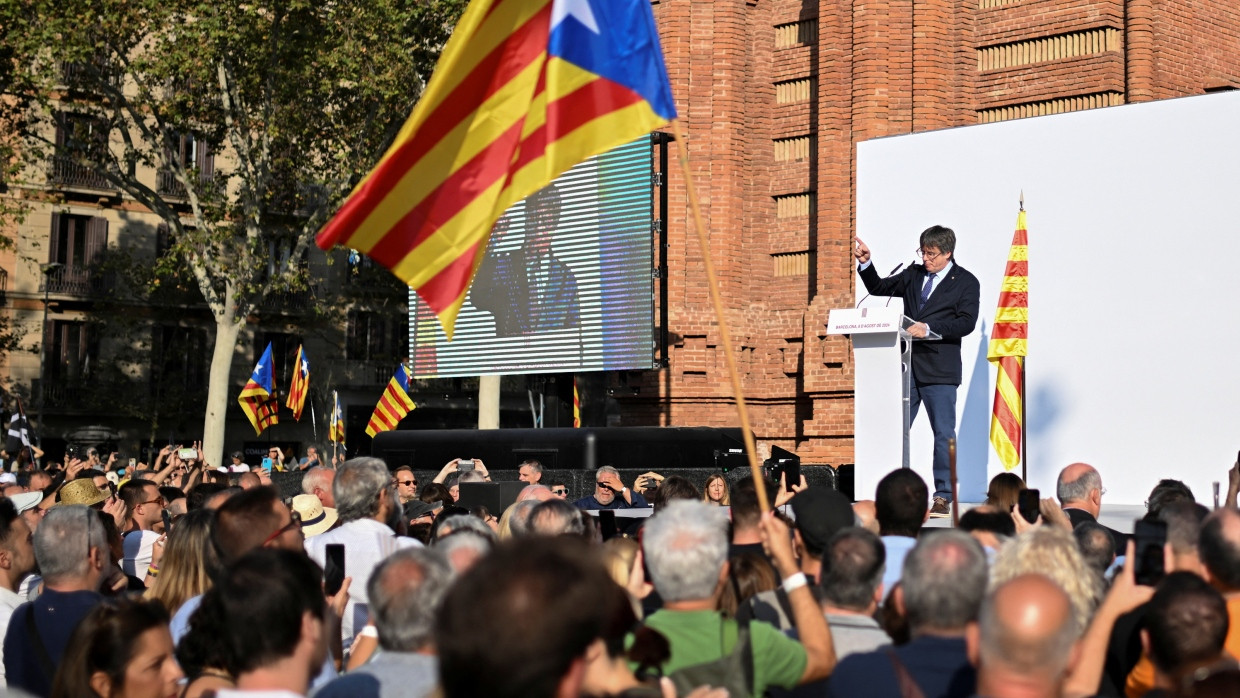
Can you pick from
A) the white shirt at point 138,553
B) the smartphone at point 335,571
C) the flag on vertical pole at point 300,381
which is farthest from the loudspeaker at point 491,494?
the flag on vertical pole at point 300,381

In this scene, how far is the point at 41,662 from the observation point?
5.46 m

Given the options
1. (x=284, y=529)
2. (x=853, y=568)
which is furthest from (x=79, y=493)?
(x=853, y=568)

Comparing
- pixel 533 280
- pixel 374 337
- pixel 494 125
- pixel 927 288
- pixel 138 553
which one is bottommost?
pixel 138 553

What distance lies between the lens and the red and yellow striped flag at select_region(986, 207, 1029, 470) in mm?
13734

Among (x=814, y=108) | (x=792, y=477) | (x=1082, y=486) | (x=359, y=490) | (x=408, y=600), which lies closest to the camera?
(x=408, y=600)

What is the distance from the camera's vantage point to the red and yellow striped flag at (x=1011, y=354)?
1373 centimetres

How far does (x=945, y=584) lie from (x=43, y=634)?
3.30m

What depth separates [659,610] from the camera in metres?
4.76

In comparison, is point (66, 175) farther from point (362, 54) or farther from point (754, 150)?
point (754, 150)

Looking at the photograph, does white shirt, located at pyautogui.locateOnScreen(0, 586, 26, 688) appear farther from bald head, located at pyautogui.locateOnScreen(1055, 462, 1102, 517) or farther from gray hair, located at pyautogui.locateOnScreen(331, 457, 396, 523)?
bald head, located at pyautogui.locateOnScreen(1055, 462, 1102, 517)

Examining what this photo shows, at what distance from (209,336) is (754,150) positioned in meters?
26.0

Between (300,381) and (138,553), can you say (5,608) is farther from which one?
(300,381)

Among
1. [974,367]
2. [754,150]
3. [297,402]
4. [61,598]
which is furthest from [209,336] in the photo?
[61,598]

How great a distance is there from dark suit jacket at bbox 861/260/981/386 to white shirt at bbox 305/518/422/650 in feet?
24.3
